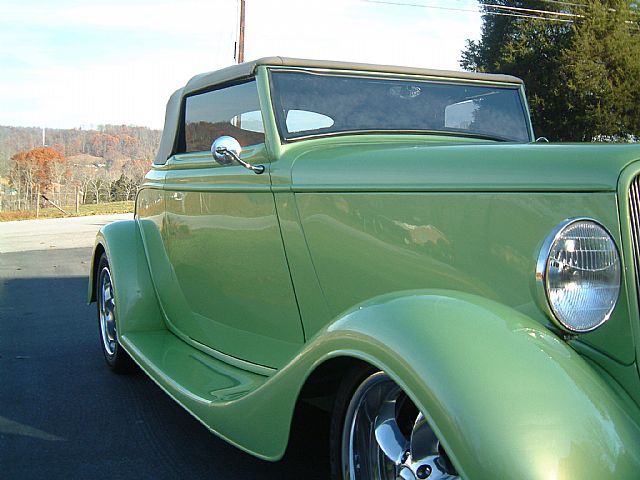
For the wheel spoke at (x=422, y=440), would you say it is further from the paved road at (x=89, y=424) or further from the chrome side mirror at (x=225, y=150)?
the chrome side mirror at (x=225, y=150)

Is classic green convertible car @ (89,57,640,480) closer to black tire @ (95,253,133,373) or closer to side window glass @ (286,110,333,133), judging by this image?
side window glass @ (286,110,333,133)

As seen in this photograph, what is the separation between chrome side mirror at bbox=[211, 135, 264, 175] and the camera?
294 cm

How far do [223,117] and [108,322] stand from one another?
168 cm

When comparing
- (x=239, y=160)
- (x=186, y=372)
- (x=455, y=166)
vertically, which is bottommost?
(x=186, y=372)

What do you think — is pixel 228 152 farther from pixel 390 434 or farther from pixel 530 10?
pixel 530 10

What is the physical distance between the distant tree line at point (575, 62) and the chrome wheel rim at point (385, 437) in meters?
24.5

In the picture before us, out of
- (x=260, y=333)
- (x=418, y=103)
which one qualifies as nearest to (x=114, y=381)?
(x=260, y=333)

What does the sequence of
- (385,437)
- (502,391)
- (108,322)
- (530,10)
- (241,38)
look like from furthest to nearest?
(530,10) < (241,38) < (108,322) < (385,437) < (502,391)

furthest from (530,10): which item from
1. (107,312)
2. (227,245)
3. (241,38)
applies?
(227,245)

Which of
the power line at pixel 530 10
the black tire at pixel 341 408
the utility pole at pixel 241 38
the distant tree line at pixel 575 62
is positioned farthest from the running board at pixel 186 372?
the power line at pixel 530 10

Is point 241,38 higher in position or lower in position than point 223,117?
higher

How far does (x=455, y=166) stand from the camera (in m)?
2.32

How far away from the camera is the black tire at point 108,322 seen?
14.2 ft

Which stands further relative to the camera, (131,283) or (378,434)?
(131,283)
